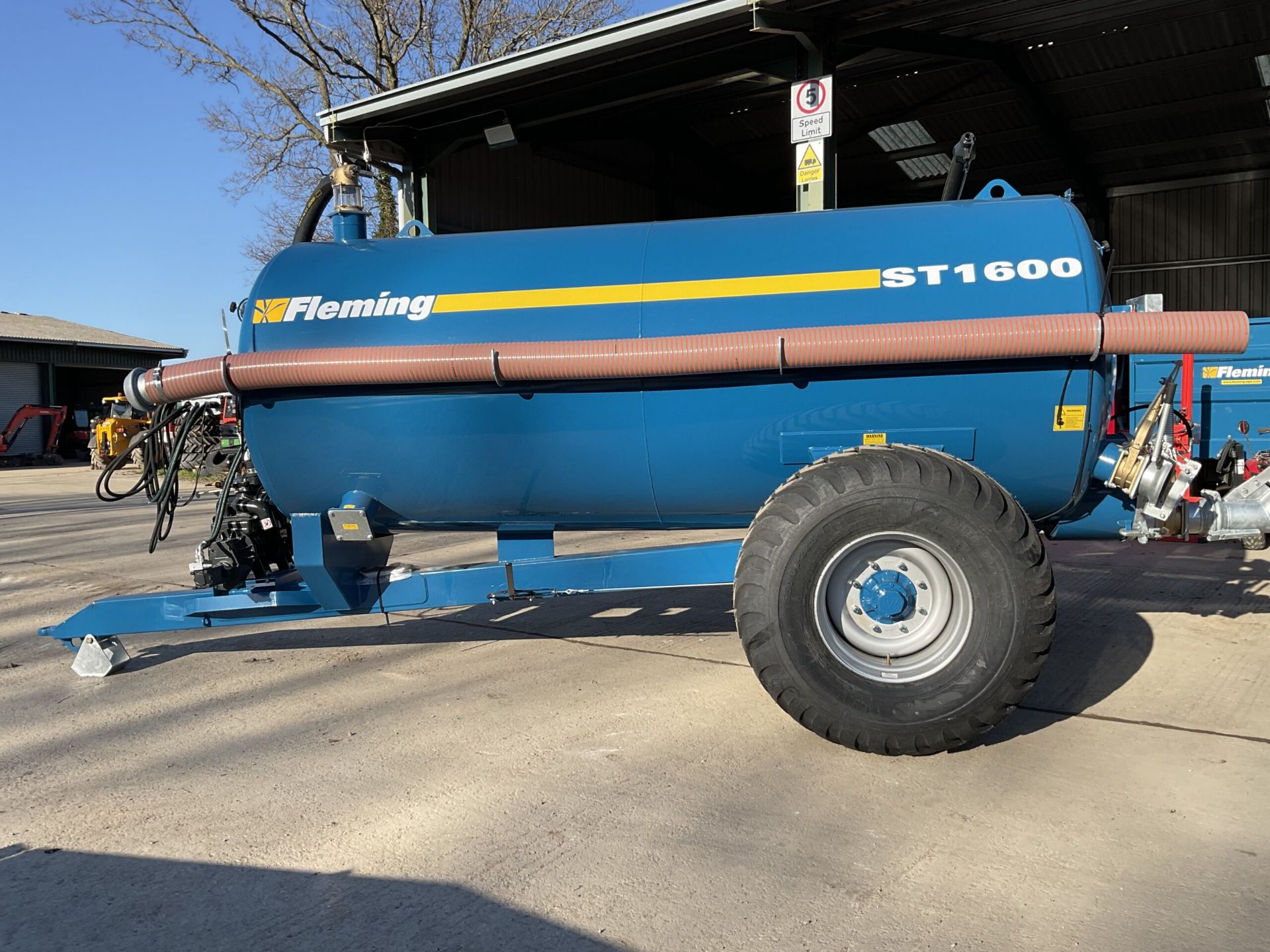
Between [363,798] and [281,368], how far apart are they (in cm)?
174

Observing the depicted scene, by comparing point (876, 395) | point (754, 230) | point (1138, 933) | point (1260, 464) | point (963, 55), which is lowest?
point (1138, 933)

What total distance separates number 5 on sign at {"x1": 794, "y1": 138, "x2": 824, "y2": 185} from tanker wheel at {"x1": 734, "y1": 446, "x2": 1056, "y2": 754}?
4782 mm

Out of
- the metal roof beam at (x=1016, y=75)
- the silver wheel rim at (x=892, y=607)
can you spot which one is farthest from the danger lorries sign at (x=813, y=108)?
the silver wheel rim at (x=892, y=607)

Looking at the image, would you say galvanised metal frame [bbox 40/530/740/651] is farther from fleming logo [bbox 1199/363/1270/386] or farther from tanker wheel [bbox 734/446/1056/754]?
fleming logo [bbox 1199/363/1270/386]

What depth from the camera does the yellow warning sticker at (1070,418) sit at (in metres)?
3.68

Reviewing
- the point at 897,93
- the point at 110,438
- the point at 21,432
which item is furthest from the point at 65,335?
the point at 897,93

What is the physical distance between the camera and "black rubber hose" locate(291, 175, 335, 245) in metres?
5.21

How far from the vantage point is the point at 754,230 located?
4008mm

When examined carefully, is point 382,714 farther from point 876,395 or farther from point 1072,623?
point 1072,623

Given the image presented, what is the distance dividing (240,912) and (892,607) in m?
2.31

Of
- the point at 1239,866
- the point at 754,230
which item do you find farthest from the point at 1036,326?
the point at 1239,866

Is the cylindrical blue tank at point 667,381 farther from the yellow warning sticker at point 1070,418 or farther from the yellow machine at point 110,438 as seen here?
the yellow machine at point 110,438

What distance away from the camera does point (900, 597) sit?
3.53m

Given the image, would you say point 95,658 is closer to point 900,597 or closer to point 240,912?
point 240,912
